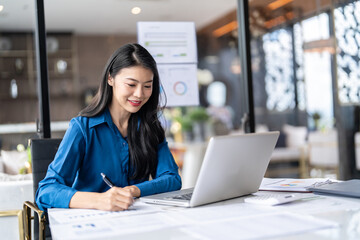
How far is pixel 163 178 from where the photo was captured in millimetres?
1897

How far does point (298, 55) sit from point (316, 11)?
3.54ft

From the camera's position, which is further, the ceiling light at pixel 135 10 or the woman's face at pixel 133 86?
the ceiling light at pixel 135 10

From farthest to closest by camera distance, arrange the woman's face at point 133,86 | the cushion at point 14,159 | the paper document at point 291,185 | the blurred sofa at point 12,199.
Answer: the cushion at point 14,159, the blurred sofa at point 12,199, the woman's face at point 133,86, the paper document at point 291,185

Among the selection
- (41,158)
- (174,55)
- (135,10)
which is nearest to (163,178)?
(41,158)

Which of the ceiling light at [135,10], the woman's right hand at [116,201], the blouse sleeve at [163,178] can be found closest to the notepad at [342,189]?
the blouse sleeve at [163,178]

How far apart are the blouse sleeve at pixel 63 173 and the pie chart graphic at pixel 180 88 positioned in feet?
4.44

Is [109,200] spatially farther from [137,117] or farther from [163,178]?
[137,117]

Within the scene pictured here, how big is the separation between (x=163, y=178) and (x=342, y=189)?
0.71 meters

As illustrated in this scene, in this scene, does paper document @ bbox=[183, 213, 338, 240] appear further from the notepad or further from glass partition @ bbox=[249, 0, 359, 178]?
glass partition @ bbox=[249, 0, 359, 178]

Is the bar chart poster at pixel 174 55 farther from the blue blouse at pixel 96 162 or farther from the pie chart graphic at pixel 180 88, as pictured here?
the blue blouse at pixel 96 162

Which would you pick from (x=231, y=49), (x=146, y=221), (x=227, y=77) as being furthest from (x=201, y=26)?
(x=227, y=77)

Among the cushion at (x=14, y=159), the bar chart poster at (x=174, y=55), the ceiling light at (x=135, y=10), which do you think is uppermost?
the ceiling light at (x=135, y=10)

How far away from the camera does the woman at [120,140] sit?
1804 millimetres

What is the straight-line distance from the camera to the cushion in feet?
9.05
